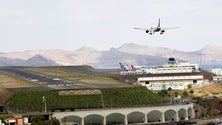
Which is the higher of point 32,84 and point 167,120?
point 32,84

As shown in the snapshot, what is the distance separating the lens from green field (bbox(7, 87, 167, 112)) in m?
150

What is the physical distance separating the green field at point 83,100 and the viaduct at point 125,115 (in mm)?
4948

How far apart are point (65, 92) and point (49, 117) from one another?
20111 millimetres

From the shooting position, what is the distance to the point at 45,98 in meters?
154

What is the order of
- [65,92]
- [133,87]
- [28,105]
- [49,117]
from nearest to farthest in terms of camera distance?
[49,117], [28,105], [65,92], [133,87]

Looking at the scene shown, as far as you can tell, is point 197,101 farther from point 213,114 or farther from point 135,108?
point 135,108

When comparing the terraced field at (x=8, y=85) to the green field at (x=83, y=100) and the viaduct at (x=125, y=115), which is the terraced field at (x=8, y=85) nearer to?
the green field at (x=83, y=100)

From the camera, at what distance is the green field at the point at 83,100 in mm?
150125

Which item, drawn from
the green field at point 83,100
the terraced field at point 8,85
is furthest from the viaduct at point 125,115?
the terraced field at point 8,85

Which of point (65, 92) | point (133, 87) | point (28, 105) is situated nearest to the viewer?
point (28, 105)

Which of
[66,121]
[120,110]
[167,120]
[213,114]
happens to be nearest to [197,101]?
[213,114]

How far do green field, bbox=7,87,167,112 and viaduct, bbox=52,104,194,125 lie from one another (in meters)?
4.95

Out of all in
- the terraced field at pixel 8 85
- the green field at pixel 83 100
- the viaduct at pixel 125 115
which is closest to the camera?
the viaduct at pixel 125 115

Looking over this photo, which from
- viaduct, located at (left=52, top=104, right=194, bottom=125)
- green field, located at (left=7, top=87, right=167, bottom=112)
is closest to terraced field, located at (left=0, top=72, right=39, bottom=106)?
green field, located at (left=7, top=87, right=167, bottom=112)
